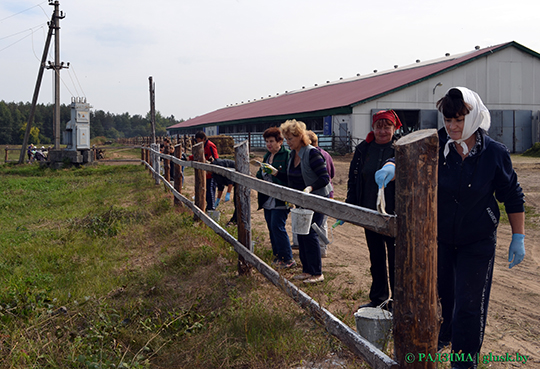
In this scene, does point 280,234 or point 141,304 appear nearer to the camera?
point 141,304

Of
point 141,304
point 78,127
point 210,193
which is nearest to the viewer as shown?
point 141,304

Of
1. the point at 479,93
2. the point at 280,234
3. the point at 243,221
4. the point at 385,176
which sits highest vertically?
the point at 479,93

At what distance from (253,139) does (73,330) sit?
97.3ft

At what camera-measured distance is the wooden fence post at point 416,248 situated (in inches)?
79.0

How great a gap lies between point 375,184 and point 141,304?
2.32m

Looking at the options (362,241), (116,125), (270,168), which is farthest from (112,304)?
(116,125)

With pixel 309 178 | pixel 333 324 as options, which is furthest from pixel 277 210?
pixel 333 324

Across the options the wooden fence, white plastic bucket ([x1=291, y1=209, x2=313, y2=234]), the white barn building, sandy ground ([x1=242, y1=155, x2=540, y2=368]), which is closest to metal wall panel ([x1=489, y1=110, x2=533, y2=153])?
the white barn building

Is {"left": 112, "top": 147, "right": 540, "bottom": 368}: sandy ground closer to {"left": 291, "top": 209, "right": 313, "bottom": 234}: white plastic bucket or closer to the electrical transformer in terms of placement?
{"left": 291, "top": 209, "right": 313, "bottom": 234}: white plastic bucket

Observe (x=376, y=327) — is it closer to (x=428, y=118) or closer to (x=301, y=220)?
(x=301, y=220)

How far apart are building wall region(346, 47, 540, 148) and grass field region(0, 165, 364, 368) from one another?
51.6 feet

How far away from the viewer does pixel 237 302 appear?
3.89 meters

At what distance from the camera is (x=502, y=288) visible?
446 cm

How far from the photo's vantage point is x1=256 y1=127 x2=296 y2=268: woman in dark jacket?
4.97 meters
